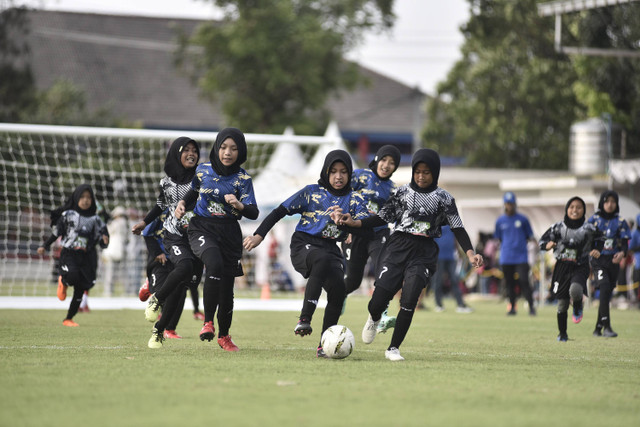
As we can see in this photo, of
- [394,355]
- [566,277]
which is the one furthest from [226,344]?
[566,277]

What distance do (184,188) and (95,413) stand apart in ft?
15.6

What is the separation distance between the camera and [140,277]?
24.5 m

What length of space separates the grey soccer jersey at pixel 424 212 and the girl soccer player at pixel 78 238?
5567 millimetres

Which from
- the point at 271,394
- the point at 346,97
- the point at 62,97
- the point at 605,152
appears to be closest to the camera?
the point at 271,394

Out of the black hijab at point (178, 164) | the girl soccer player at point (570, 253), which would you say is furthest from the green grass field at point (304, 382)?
the black hijab at point (178, 164)

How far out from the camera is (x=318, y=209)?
389 inches

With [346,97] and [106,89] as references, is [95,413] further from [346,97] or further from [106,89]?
[346,97]

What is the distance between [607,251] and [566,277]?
4.03ft

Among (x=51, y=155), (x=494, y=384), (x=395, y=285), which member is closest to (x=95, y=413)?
(x=494, y=384)

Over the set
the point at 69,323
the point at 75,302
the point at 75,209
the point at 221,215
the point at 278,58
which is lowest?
the point at 69,323

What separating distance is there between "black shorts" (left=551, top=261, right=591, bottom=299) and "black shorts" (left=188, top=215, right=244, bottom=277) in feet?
15.5

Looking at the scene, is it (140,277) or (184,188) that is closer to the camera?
(184,188)

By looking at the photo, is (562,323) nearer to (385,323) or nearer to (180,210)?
(385,323)

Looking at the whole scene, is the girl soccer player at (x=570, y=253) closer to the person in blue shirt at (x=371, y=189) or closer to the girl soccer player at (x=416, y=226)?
the person in blue shirt at (x=371, y=189)
